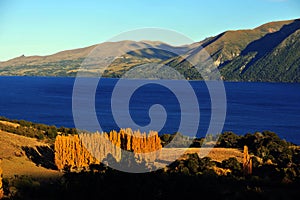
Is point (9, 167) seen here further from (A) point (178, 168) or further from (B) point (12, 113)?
(B) point (12, 113)

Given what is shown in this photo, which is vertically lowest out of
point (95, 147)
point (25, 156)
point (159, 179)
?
point (25, 156)

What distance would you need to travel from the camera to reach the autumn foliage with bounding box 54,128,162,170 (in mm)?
27328

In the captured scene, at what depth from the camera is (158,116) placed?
3602 inches

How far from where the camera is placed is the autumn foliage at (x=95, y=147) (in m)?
27.3

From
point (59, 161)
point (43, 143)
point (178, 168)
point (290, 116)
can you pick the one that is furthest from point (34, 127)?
point (290, 116)

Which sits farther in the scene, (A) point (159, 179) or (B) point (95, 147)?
(B) point (95, 147)

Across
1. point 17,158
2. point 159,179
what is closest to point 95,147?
point 17,158

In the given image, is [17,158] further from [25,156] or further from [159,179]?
[159,179]

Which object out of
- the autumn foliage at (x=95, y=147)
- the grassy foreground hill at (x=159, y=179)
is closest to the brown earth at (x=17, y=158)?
the grassy foreground hill at (x=159, y=179)

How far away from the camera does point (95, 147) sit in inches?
1120

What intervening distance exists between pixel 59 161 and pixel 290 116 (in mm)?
79393

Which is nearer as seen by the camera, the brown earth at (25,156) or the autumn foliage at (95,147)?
the brown earth at (25,156)

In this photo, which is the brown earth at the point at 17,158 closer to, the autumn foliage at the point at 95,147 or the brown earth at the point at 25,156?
the brown earth at the point at 25,156

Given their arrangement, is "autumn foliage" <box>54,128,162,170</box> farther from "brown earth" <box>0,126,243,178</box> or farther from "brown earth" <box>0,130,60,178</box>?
"brown earth" <box>0,130,60,178</box>
